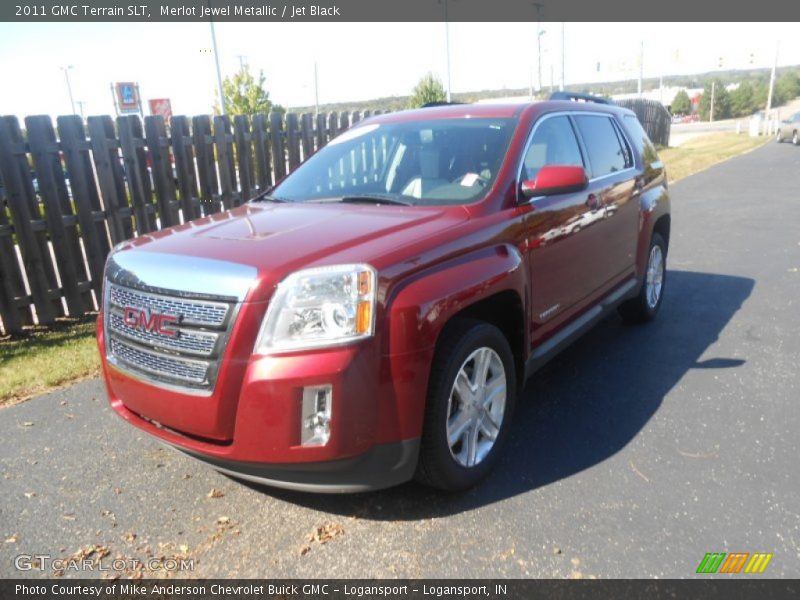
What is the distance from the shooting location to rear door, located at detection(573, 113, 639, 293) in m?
4.19

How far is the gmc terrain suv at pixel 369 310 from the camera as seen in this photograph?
8.00 feet

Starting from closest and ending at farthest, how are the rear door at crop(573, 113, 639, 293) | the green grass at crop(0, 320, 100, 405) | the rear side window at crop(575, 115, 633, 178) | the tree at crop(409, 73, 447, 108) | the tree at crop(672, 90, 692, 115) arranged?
the rear door at crop(573, 113, 639, 293) → the rear side window at crop(575, 115, 633, 178) → the green grass at crop(0, 320, 100, 405) → the tree at crop(409, 73, 447, 108) → the tree at crop(672, 90, 692, 115)

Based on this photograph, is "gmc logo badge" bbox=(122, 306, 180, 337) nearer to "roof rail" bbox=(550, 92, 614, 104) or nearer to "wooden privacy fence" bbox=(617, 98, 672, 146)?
"roof rail" bbox=(550, 92, 614, 104)

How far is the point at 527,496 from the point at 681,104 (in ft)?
312

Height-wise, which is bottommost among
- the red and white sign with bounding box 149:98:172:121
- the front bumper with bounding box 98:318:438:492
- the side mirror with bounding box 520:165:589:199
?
the front bumper with bounding box 98:318:438:492

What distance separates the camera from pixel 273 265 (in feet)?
8.20

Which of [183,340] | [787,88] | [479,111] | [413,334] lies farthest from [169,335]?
[787,88]

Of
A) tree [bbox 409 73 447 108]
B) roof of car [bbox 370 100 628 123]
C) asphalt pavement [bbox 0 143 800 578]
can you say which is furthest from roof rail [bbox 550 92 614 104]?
tree [bbox 409 73 447 108]

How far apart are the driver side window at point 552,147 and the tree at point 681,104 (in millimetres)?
92229

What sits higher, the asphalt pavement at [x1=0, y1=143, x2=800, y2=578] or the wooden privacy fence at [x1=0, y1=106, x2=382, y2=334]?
the wooden privacy fence at [x1=0, y1=106, x2=382, y2=334]

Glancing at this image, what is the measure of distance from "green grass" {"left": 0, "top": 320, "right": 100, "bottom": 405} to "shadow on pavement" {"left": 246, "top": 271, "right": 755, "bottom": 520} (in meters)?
2.46

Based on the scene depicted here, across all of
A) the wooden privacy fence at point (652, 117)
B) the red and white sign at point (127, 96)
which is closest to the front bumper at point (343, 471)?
A: the wooden privacy fence at point (652, 117)

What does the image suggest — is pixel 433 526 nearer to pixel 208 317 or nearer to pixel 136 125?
pixel 208 317

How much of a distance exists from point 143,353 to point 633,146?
430 cm
